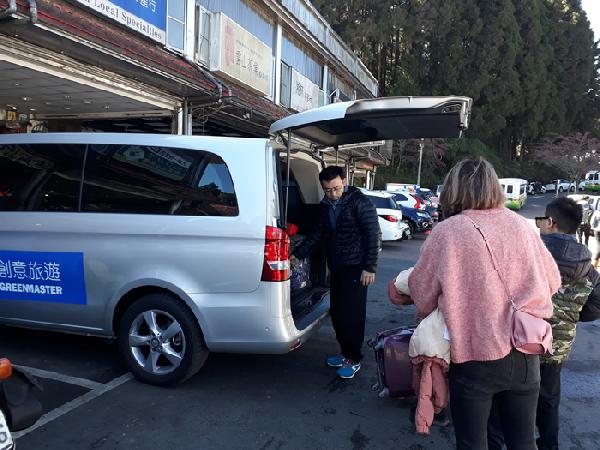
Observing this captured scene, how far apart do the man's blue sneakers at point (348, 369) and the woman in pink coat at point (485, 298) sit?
6.68 ft

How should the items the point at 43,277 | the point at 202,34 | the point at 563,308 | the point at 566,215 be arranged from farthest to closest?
the point at 202,34 < the point at 43,277 < the point at 566,215 < the point at 563,308

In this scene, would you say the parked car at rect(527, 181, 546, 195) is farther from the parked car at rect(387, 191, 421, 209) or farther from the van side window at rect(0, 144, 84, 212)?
the van side window at rect(0, 144, 84, 212)

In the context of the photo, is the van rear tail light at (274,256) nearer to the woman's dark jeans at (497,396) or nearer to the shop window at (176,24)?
the woman's dark jeans at (497,396)

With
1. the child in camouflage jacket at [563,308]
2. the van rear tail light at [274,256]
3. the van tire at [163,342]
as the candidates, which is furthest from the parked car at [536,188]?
the van tire at [163,342]

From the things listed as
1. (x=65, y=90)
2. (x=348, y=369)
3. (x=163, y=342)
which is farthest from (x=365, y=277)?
(x=65, y=90)

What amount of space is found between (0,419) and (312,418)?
80.7 inches

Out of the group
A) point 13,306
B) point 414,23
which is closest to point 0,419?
point 13,306

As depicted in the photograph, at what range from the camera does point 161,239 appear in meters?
3.62

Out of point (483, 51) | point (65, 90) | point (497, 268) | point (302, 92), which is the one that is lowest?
point (497, 268)

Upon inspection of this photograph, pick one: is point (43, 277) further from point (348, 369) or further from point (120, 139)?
point (348, 369)

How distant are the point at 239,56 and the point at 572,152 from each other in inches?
1868

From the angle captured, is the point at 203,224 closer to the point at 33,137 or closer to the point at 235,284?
the point at 235,284

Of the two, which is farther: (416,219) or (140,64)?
(416,219)

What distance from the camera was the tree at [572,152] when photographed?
49062 mm
